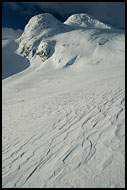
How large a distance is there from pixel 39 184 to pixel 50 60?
111 feet

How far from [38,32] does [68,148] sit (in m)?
56.1

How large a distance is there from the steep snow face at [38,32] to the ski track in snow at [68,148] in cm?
4084

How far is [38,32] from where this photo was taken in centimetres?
5294

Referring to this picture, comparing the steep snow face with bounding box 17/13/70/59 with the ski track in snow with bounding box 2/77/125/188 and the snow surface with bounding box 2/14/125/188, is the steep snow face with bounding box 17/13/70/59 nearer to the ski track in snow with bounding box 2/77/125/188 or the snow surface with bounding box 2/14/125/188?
the snow surface with bounding box 2/14/125/188

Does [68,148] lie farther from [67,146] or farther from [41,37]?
[41,37]

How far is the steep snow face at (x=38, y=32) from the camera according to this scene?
4594 cm

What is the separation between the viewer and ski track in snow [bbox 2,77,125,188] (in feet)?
11.7

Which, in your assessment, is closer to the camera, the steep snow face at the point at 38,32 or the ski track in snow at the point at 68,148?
the ski track in snow at the point at 68,148

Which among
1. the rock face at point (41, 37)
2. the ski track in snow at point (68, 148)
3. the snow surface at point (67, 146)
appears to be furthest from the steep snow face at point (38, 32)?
the ski track in snow at point (68, 148)

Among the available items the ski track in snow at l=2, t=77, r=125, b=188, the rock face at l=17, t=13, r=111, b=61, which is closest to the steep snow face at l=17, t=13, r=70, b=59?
the rock face at l=17, t=13, r=111, b=61

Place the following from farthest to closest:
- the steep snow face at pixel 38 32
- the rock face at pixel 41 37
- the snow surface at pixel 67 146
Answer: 1. the steep snow face at pixel 38 32
2. the rock face at pixel 41 37
3. the snow surface at pixel 67 146

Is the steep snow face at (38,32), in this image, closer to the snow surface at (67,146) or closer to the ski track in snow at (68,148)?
the snow surface at (67,146)

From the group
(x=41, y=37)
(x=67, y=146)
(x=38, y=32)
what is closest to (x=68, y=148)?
(x=67, y=146)

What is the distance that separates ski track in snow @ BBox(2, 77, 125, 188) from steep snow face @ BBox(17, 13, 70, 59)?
40.8m
